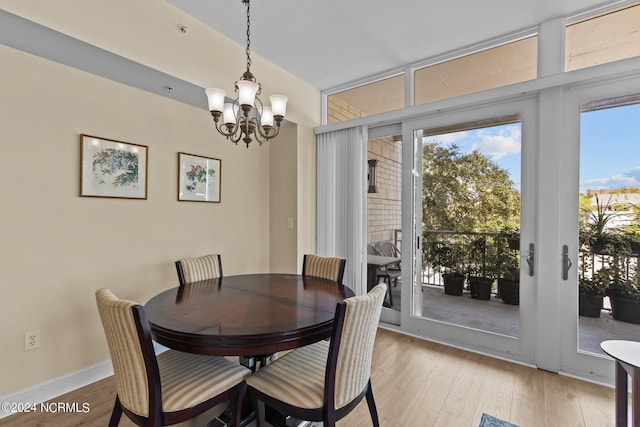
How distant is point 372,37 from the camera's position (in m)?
2.74

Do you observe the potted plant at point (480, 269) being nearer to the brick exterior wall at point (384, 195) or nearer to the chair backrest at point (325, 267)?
the brick exterior wall at point (384, 195)

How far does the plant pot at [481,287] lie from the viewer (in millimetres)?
2908

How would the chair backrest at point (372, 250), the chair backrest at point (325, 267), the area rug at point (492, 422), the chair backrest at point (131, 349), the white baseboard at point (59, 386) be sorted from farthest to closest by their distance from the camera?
the chair backrest at point (372, 250), the chair backrest at point (325, 267), the white baseboard at point (59, 386), the area rug at point (492, 422), the chair backrest at point (131, 349)

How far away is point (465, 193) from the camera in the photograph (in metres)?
3.00

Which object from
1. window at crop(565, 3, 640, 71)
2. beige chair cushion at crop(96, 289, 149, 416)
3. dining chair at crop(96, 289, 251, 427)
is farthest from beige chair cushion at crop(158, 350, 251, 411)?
window at crop(565, 3, 640, 71)

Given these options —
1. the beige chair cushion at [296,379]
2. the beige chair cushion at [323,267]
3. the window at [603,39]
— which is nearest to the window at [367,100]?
the window at [603,39]

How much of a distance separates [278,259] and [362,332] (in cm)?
246

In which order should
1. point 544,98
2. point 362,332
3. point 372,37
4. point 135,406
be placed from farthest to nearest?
point 372,37 < point 544,98 < point 362,332 < point 135,406

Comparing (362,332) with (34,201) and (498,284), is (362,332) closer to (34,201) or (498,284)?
(498,284)

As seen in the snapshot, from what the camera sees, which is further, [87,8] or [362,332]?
[87,8]

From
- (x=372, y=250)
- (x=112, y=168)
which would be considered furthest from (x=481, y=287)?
(x=112, y=168)

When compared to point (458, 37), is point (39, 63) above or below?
below

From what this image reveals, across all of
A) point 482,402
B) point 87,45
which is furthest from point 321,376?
point 87,45

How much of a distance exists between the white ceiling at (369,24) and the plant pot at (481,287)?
2.28 m
